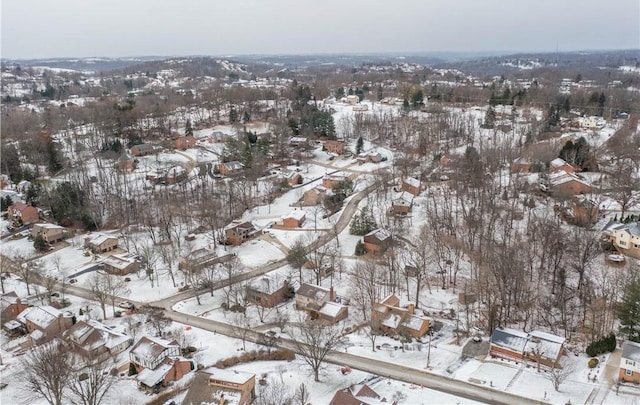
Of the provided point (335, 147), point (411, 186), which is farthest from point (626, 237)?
point (335, 147)

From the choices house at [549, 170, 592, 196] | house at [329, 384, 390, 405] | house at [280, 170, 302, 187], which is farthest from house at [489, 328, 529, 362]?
house at [280, 170, 302, 187]

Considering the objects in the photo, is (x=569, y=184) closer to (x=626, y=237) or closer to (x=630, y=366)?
(x=626, y=237)

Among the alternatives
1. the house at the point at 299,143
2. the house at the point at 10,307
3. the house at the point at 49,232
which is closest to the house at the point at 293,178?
→ the house at the point at 299,143

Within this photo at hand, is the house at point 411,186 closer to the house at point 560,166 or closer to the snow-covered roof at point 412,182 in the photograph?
the snow-covered roof at point 412,182

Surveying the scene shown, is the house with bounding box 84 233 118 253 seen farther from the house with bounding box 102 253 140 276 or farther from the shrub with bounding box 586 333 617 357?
the shrub with bounding box 586 333 617 357

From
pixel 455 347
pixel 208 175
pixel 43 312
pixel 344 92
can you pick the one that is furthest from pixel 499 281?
pixel 344 92

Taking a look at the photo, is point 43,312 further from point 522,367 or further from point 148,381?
point 522,367
